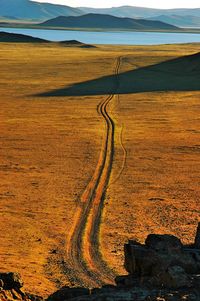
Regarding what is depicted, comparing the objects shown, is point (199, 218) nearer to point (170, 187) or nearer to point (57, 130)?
point (170, 187)

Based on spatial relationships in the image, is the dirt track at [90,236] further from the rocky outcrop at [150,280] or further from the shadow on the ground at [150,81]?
the shadow on the ground at [150,81]

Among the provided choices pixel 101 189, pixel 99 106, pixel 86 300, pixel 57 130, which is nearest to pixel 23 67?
pixel 99 106

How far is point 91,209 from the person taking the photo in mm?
18672

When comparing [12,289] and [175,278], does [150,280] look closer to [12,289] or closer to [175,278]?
[175,278]

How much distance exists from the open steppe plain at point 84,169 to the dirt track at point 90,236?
0.23 metres

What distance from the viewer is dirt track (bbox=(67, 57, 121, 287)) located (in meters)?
13.7

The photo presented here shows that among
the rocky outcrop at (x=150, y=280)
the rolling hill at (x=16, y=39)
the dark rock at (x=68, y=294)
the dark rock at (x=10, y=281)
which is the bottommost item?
the dark rock at (x=10, y=281)

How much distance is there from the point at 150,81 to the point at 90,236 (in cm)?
4112

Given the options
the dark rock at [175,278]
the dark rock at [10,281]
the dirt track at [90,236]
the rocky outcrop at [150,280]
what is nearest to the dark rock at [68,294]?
the rocky outcrop at [150,280]

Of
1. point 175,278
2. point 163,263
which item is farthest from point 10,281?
point 175,278

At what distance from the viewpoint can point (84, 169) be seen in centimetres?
2362

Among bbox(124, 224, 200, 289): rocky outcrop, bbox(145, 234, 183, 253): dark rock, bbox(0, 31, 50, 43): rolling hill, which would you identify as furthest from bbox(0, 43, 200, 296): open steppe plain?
bbox(0, 31, 50, 43): rolling hill

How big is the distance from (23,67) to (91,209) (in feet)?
164

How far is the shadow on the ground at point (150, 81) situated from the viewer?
48719 millimetres
